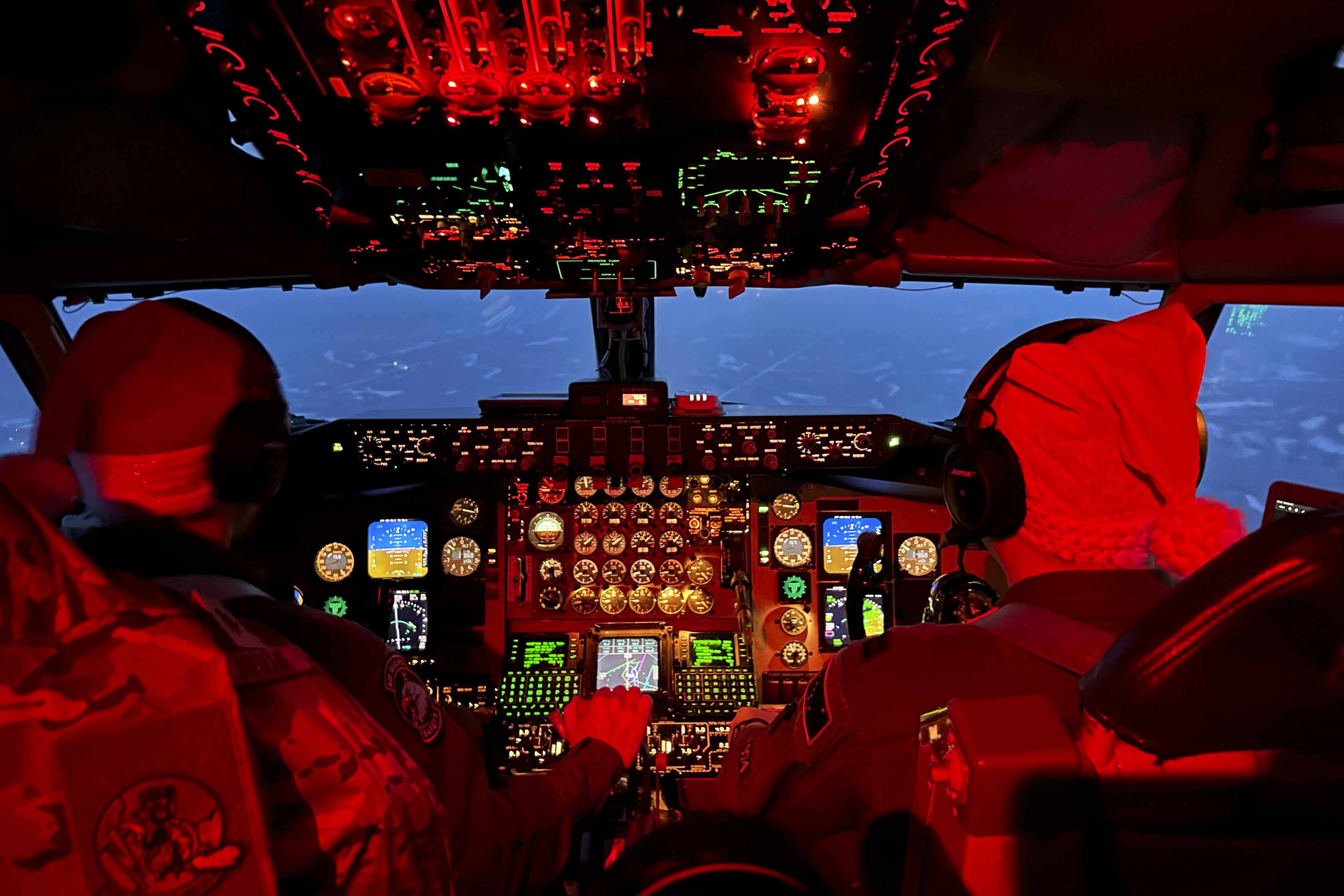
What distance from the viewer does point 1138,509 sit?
3.20ft

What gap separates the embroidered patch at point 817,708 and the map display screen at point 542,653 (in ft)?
5.35

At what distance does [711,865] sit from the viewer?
57cm

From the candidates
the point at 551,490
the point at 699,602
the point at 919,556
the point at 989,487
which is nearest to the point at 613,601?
the point at 699,602

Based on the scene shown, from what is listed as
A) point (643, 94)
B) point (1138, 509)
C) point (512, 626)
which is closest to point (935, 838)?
point (1138, 509)

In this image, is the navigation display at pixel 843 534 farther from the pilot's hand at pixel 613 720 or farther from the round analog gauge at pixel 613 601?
the pilot's hand at pixel 613 720

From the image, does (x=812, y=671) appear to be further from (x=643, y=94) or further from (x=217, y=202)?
(x=217, y=202)

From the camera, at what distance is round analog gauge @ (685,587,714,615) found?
2609mm

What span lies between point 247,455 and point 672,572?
1877 millimetres

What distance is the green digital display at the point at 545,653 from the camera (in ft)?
8.28

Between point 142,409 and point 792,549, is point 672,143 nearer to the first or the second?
point 142,409

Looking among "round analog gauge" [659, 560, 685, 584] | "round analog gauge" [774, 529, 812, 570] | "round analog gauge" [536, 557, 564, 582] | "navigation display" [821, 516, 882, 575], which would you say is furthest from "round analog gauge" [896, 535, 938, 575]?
"round analog gauge" [536, 557, 564, 582]

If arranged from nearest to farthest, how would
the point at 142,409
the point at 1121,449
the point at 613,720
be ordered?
the point at 142,409
the point at 1121,449
the point at 613,720

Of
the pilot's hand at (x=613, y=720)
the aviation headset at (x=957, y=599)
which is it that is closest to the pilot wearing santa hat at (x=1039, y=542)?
the pilot's hand at (x=613, y=720)

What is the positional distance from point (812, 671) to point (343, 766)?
2190 millimetres
